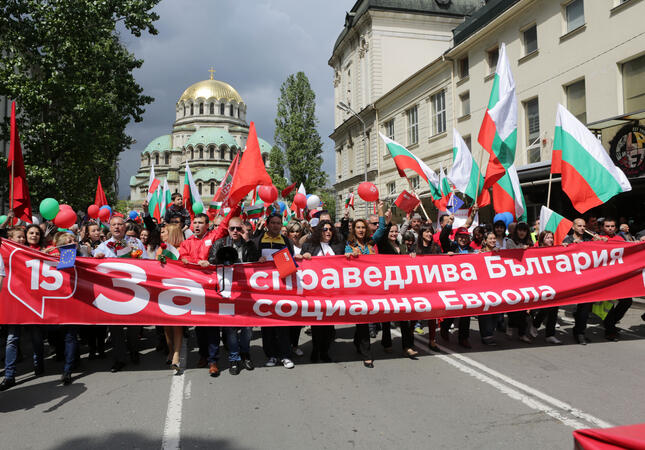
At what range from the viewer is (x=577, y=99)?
16.2 meters

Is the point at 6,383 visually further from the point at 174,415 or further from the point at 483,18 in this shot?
the point at 483,18

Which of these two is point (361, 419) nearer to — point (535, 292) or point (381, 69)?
point (535, 292)

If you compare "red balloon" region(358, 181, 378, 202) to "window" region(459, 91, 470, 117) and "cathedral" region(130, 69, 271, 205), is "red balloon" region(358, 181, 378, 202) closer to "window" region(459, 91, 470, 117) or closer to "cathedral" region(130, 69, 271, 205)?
"window" region(459, 91, 470, 117)

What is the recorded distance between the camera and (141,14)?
1830cm

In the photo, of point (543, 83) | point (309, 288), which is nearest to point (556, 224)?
point (309, 288)

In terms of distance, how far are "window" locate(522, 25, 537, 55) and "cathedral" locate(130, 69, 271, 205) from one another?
7034 cm

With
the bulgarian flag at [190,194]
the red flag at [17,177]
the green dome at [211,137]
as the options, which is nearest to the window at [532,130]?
the bulgarian flag at [190,194]

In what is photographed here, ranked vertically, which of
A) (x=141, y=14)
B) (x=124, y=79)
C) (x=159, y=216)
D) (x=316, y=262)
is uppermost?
(x=141, y=14)

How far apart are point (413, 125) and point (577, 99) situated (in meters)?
12.3

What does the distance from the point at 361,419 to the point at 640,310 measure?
7092 mm

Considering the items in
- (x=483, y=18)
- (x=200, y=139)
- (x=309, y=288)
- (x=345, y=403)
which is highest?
(x=200, y=139)

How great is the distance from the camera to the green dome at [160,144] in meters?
94.1

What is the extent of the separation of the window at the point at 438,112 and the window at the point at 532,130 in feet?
19.7

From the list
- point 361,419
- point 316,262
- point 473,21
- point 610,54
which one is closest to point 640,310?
point 316,262
